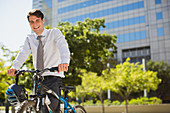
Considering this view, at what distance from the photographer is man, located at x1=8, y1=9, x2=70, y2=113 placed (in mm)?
2727

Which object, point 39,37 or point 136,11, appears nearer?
point 39,37

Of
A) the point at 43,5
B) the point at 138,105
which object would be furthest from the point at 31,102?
the point at 43,5

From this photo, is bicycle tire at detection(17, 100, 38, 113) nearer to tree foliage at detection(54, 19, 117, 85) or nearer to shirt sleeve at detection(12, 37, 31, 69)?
shirt sleeve at detection(12, 37, 31, 69)

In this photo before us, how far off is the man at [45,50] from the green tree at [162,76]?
41811 millimetres

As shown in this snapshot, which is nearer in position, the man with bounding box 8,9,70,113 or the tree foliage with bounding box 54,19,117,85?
the man with bounding box 8,9,70,113

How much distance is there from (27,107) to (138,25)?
47.0 m

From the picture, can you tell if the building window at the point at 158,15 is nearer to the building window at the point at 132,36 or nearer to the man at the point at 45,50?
the building window at the point at 132,36

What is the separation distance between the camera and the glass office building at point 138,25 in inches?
1797

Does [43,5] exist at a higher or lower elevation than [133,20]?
higher

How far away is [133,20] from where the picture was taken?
47.8 meters

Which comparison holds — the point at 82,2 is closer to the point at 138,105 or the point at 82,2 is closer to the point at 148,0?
the point at 148,0

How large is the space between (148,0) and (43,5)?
2975 centimetres

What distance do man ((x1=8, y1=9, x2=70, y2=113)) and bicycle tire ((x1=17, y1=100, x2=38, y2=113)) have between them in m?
0.35

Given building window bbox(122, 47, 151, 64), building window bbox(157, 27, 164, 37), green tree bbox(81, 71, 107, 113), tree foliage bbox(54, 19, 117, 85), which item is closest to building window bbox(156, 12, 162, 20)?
building window bbox(157, 27, 164, 37)
